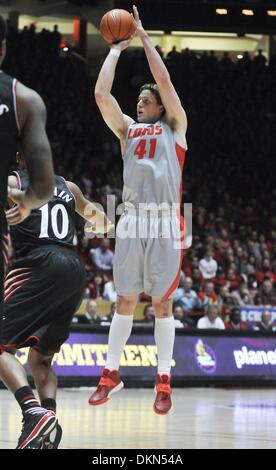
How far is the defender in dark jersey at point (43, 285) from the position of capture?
6.39m

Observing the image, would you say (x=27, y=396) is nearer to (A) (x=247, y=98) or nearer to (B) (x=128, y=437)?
(B) (x=128, y=437)

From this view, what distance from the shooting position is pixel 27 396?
5871 mm

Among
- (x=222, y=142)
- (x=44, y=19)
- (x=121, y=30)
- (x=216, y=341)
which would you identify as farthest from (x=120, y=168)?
(x=121, y=30)

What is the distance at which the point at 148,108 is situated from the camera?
775cm

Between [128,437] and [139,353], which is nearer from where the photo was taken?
[128,437]

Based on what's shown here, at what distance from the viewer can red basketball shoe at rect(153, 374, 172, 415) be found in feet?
23.8

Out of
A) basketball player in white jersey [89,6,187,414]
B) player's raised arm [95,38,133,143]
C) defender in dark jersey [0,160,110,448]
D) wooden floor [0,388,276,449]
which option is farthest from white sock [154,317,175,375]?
player's raised arm [95,38,133,143]

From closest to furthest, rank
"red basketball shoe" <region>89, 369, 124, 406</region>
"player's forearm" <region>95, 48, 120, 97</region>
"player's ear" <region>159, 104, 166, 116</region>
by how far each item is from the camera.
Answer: "red basketball shoe" <region>89, 369, 124, 406</region> < "player's forearm" <region>95, 48, 120, 97</region> < "player's ear" <region>159, 104, 166, 116</region>

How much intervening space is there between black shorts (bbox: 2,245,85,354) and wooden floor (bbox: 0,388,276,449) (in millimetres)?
762

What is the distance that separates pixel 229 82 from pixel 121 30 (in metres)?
20.9

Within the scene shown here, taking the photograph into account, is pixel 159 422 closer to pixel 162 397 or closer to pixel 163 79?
pixel 162 397

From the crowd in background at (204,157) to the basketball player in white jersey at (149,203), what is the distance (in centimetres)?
831
